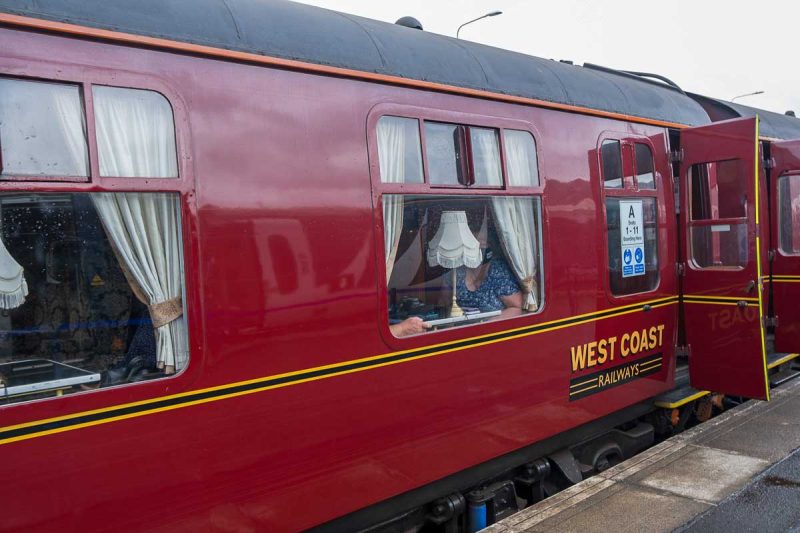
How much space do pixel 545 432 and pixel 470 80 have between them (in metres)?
2.17

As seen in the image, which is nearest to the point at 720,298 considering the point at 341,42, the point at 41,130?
the point at 341,42

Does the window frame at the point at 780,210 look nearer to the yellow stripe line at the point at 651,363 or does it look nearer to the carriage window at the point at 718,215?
the carriage window at the point at 718,215

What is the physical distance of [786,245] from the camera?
6793 mm

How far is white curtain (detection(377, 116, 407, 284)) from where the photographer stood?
129 inches

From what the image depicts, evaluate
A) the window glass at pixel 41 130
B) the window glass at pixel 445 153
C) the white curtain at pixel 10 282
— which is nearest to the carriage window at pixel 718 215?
the window glass at pixel 445 153

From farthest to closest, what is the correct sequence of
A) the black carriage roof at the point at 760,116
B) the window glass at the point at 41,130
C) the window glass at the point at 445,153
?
1. the black carriage roof at the point at 760,116
2. the window glass at the point at 445,153
3. the window glass at the point at 41,130

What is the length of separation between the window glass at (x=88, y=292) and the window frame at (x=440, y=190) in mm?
974

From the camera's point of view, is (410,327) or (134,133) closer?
(134,133)

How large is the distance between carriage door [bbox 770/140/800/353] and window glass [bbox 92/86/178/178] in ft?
19.9

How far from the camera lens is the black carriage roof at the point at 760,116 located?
6449mm

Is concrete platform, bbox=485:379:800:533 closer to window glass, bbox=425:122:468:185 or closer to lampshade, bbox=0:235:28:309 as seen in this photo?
window glass, bbox=425:122:468:185

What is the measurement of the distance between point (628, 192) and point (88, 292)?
3.69 m

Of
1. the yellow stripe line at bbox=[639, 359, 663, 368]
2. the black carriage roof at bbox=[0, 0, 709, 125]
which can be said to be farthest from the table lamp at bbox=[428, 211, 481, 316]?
the yellow stripe line at bbox=[639, 359, 663, 368]

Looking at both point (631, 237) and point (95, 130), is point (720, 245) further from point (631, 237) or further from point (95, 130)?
point (95, 130)
